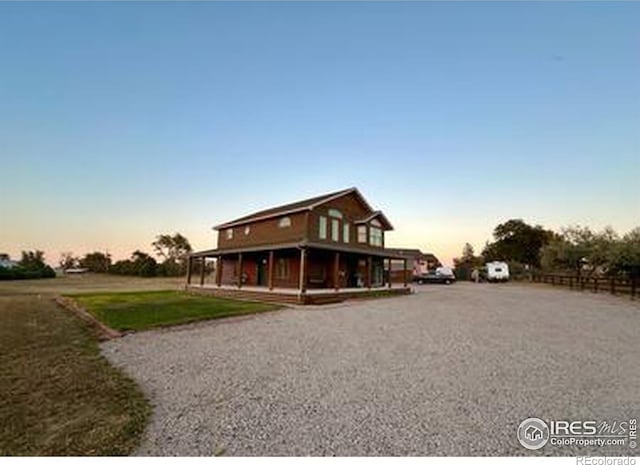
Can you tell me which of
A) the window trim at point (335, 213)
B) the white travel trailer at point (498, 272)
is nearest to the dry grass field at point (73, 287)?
the window trim at point (335, 213)

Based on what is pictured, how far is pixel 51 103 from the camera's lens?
53.4 feet

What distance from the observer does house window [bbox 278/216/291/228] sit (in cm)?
2475

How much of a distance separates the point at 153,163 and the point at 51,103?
584 centimetres

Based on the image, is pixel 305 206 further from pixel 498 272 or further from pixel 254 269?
A: pixel 498 272

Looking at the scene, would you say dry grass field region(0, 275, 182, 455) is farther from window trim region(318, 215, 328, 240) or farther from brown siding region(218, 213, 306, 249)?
window trim region(318, 215, 328, 240)

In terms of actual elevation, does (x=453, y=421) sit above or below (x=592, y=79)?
below

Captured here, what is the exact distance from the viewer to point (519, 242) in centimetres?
6631

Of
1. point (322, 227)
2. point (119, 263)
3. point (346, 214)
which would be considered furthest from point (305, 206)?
point (119, 263)

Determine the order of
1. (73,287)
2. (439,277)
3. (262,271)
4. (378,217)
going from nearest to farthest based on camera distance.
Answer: (262,271)
(378,217)
(73,287)
(439,277)

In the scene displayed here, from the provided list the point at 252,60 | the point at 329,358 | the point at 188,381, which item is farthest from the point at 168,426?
the point at 252,60

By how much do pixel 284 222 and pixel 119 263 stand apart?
50.2m

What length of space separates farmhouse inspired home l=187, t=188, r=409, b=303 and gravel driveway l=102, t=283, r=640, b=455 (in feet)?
32.2
